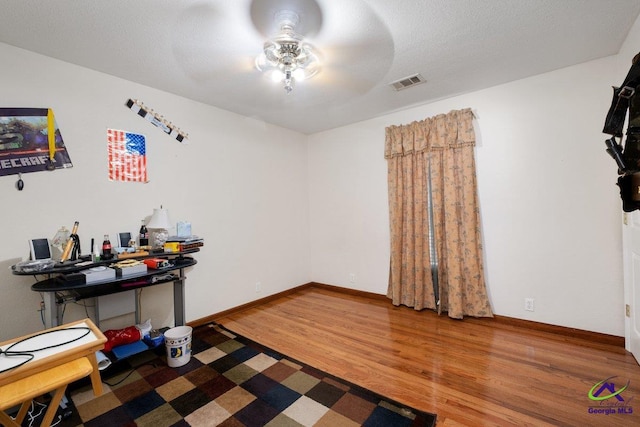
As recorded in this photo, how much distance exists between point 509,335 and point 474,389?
107cm

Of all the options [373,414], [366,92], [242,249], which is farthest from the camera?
[242,249]

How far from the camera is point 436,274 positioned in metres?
3.24

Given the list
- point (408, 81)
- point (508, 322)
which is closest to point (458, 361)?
point (508, 322)

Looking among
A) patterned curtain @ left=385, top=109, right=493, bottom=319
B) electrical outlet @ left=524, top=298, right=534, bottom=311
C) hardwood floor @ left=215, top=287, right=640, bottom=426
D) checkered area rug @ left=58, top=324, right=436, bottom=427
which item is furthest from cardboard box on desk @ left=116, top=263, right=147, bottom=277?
electrical outlet @ left=524, top=298, right=534, bottom=311

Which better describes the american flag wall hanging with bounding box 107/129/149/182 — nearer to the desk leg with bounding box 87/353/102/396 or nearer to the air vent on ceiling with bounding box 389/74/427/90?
the desk leg with bounding box 87/353/102/396

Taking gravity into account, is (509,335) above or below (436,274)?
below

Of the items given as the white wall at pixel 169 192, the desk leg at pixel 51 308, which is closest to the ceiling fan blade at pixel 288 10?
the white wall at pixel 169 192

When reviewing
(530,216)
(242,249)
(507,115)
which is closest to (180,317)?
(242,249)

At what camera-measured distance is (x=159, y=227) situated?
247cm

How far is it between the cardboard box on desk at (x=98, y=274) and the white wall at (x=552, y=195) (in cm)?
345

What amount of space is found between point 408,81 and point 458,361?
256cm

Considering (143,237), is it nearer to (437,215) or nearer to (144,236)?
(144,236)

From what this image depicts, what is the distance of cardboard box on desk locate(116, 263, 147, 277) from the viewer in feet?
6.77

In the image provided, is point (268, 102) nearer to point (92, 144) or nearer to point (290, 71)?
point (290, 71)
